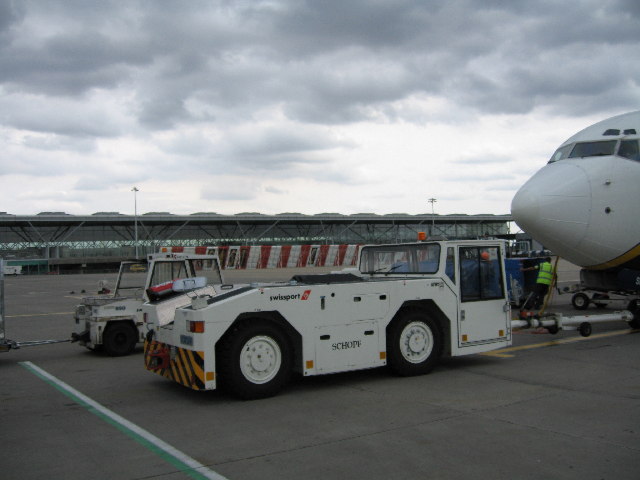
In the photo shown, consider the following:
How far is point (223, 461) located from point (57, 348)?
918cm

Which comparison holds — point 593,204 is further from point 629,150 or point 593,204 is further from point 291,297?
point 291,297

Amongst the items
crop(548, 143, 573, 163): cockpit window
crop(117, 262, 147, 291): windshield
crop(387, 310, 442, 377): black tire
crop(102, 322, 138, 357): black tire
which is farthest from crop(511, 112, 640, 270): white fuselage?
crop(102, 322, 138, 357): black tire

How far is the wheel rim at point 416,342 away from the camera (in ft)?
28.3

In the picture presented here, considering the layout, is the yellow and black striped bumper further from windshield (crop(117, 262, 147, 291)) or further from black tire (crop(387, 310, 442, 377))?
windshield (crop(117, 262, 147, 291))

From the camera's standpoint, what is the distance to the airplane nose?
11500mm

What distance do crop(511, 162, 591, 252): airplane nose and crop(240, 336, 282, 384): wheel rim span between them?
256 inches

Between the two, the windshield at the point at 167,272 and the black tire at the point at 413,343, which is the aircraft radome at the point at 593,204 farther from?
the windshield at the point at 167,272

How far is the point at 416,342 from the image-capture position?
344 inches

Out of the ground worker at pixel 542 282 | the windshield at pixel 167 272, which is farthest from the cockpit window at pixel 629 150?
the windshield at pixel 167 272

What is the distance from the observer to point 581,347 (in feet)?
36.6

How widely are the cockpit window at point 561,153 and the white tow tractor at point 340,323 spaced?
182 inches

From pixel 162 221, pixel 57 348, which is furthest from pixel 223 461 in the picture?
pixel 162 221

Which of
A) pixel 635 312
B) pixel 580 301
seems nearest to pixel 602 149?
pixel 635 312

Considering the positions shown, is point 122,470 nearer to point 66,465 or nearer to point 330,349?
point 66,465
